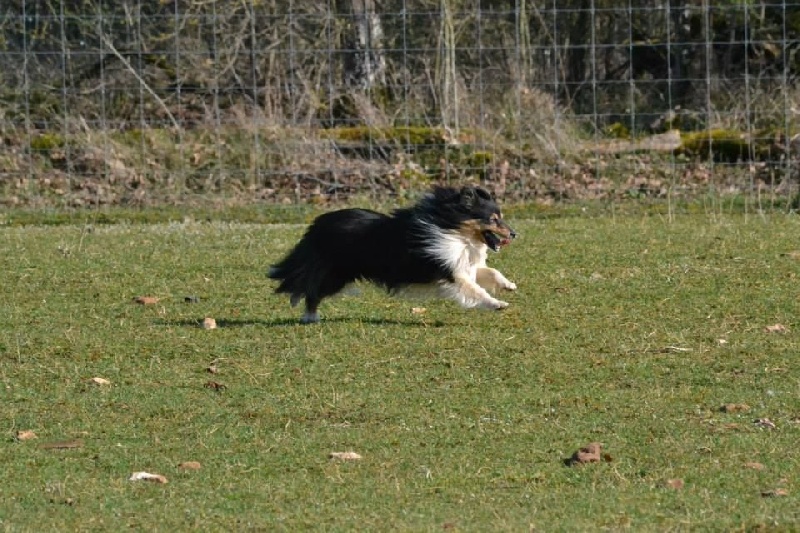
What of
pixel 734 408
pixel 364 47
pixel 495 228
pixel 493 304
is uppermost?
pixel 364 47

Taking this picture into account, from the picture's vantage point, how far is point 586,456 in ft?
20.4

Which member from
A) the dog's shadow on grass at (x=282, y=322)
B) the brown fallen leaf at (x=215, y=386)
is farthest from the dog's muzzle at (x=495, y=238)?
the brown fallen leaf at (x=215, y=386)

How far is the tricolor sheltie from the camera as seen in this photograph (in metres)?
9.19

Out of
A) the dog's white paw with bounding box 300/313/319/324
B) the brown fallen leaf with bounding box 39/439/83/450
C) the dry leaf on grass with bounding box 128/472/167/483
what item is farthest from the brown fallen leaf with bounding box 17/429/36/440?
the dog's white paw with bounding box 300/313/319/324

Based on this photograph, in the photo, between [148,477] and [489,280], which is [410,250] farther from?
[148,477]

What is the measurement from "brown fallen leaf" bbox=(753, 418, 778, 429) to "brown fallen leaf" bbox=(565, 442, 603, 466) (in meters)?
0.89

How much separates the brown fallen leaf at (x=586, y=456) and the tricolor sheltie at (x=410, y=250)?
2.92 m

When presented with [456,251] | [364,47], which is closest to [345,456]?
[456,251]

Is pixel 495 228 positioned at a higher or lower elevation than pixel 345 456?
higher

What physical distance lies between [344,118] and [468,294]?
9.40 metres

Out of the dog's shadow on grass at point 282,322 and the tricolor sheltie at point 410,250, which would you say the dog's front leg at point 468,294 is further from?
the dog's shadow on grass at point 282,322

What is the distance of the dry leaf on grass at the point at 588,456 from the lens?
6.19 metres

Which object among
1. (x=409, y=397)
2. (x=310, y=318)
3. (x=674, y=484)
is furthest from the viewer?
(x=310, y=318)

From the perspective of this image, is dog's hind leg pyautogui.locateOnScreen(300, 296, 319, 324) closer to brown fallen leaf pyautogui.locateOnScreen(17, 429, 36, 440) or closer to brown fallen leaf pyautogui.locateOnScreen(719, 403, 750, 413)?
brown fallen leaf pyautogui.locateOnScreen(17, 429, 36, 440)
